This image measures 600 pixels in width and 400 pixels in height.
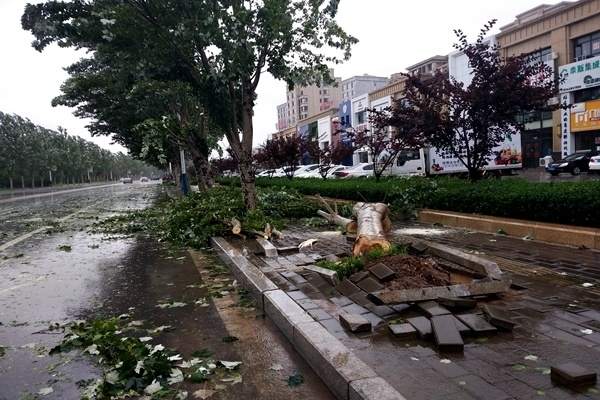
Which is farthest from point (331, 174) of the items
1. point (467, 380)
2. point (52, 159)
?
point (52, 159)

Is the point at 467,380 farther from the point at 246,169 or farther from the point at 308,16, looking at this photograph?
the point at 308,16

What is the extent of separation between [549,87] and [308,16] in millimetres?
5905

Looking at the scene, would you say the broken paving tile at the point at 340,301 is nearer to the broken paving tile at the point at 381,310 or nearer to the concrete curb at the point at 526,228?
the broken paving tile at the point at 381,310

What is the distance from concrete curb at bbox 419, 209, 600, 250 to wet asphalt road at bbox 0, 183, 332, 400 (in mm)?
4760

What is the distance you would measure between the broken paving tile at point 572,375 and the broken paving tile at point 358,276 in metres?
2.31

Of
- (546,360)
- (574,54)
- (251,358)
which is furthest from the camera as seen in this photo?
(574,54)

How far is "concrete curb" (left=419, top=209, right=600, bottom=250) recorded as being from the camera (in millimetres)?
6621

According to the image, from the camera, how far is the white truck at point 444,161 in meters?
24.0

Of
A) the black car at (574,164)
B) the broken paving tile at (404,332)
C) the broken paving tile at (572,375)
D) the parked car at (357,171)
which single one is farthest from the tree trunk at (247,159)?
the black car at (574,164)

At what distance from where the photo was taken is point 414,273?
4.87m

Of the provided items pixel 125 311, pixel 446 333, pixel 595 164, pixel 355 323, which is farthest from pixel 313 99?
pixel 446 333

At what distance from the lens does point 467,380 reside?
3021mm

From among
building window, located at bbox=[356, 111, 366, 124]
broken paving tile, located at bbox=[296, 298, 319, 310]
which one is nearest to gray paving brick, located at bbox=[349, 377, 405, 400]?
broken paving tile, located at bbox=[296, 298, 319, 310]

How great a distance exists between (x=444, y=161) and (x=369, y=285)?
72.2 feet
